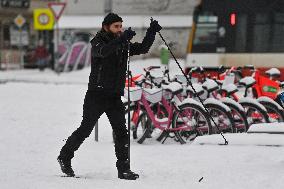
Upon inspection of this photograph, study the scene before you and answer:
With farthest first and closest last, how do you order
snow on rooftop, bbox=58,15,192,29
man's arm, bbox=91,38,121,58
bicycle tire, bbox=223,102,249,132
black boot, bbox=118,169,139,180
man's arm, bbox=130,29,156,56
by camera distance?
snow on rooftop, bbox=58,15,192,29, bicycle tire, bbox=223,102,249,132, man's arm, bbox=130,29,156,56, black boot, bbox=118,169,139,180, man's arm, bbox=91,38,121,58

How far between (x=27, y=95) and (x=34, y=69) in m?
18.2

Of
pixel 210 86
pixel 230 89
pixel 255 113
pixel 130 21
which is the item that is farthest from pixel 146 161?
pixel 130 21

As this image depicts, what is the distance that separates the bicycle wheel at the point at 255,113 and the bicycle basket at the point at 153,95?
1207 millimetres

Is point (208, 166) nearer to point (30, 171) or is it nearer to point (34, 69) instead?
point (30, 171)

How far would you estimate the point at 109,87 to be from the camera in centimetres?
604

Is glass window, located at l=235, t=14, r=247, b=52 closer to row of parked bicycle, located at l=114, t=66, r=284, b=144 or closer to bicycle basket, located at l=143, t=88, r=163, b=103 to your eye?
row of parked bicycle, located at l=114, t=66, r=284, b=144

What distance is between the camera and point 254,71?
1000 cm

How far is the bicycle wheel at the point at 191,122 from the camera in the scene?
8688 millimetres

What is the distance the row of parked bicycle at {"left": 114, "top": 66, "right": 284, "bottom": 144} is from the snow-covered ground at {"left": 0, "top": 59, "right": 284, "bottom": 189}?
0.91 ft

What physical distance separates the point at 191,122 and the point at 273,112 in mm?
1361

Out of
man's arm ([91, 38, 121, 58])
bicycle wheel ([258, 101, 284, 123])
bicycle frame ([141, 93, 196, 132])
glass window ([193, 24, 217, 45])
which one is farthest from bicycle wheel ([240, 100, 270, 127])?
glass window ([193, 24, 217, 45])

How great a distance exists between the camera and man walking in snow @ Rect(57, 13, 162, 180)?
19.7ft

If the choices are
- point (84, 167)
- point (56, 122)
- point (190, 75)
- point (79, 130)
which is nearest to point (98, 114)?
point (79, 130)

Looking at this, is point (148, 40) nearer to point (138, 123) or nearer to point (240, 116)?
point (240, 116)
